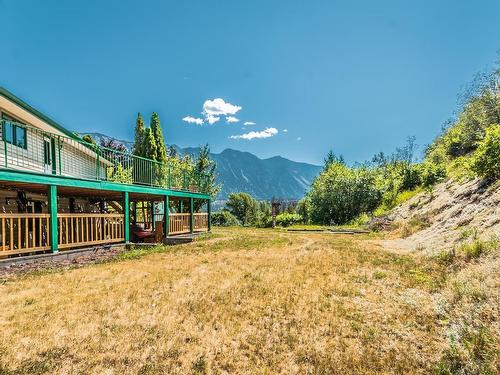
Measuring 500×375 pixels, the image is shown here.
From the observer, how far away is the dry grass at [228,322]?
122 inches

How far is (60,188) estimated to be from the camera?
11281 millimetres

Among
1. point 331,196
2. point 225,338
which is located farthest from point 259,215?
point 225,338

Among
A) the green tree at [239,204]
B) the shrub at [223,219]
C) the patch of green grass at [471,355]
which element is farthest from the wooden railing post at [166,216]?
the green tree at [239,204]

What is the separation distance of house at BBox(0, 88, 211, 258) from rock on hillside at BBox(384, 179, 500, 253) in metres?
11.1

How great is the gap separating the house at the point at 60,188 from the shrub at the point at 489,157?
13256 millimetres

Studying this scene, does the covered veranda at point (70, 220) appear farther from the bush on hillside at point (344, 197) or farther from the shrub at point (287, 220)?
the bush on hillside at point (344, 197)

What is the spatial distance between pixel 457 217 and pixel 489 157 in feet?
7.41

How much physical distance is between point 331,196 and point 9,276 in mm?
28504

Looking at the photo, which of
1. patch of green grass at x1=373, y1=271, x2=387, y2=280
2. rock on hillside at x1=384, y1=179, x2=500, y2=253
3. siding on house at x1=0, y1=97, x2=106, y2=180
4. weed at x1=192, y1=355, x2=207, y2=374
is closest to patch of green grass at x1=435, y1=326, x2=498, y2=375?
→ weed at x1=192, y1=355, x2=207, y2=374

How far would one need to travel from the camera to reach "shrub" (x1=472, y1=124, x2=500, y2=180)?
380 inches

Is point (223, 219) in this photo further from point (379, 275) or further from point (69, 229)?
point (379, 275)

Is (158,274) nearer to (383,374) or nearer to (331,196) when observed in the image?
(383,374)

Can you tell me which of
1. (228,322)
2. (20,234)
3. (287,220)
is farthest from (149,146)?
(228,322)

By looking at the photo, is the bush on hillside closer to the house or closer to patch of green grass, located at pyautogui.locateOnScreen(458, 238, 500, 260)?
the house
